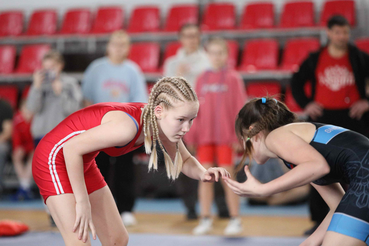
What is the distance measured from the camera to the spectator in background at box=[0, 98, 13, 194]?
5543 mm

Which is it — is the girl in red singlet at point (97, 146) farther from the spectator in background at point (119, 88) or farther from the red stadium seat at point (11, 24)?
the red stadium seat at point (11, 24)

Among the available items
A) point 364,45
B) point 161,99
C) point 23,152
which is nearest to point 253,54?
point 364,45

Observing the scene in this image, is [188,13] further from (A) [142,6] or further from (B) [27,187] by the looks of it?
(B) [27,187]

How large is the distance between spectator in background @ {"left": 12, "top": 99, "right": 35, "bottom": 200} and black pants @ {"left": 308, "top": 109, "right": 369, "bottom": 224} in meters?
3.73

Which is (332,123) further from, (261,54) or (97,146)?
(261,54)

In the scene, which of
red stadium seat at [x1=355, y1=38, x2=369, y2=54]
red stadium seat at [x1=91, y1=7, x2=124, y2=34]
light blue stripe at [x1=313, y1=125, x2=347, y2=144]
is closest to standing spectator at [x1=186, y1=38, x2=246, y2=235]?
light blue stripe at [x1=313, y1=125, x2=347, y2=144]

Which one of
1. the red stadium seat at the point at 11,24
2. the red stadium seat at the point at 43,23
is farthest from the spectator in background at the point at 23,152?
the red stadium seat at the point at 11,24

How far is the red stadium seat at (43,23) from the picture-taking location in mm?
7688

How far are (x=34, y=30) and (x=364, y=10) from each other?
18.9 ft

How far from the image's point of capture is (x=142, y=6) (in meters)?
7.61

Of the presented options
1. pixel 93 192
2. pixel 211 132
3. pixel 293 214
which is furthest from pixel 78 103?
pixel 293 214

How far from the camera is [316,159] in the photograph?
5.74ft

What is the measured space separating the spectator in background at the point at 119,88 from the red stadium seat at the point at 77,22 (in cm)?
367

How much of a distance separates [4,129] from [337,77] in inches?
168
